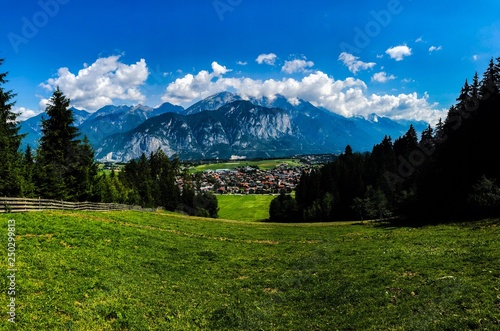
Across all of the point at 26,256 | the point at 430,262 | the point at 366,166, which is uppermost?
the point at 366,166

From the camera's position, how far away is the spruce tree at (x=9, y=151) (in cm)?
3722

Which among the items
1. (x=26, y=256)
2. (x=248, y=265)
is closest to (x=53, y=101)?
(x=26, y=256)

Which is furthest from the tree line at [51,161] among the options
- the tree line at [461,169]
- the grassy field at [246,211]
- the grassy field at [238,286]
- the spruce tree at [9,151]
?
the grassy field at [246,211]

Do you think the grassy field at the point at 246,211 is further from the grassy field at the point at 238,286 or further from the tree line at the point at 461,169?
the grassy field at the point at 238,286

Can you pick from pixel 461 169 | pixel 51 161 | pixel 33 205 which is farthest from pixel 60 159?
pixel 461 169

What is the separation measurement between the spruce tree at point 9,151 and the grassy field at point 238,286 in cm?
1569

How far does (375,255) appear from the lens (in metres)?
24.4

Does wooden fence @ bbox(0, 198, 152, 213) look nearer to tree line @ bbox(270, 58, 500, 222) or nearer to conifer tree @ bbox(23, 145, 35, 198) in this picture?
conifer tree @ bbox(23, 145, 35, 198)

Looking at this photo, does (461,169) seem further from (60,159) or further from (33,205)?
(60,159)

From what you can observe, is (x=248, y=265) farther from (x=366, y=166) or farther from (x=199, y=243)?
(x=366, y=166)

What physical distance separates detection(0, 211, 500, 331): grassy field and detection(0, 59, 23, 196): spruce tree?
1569 centimetres

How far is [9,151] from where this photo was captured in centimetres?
4256

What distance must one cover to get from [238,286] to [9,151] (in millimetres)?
42644

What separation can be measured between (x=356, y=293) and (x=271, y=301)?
4.91 m
